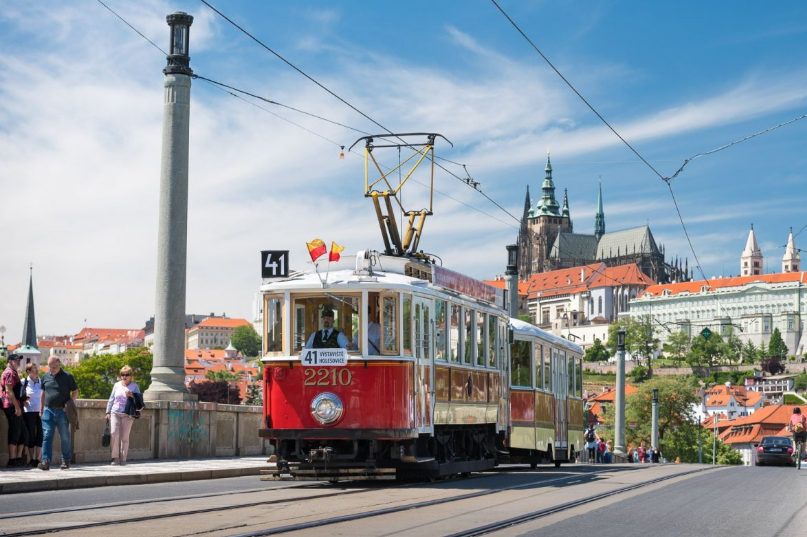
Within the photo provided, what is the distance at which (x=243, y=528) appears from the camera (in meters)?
10.3

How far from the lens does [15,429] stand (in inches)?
727

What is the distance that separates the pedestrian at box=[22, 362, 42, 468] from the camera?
18719 mm

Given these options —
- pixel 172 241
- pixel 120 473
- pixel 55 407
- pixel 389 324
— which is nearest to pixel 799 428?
pixel 172 241

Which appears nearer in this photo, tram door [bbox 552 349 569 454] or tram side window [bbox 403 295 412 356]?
tram side window [bbox 403 295 412 356]

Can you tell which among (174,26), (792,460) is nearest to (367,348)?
(174,26)

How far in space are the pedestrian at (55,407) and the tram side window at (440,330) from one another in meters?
5.58

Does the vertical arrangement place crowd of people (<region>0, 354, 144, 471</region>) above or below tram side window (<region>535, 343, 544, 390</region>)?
below

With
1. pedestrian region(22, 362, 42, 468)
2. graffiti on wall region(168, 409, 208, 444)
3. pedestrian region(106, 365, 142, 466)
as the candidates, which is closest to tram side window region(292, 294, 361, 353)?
pedestrian region(106, 365, 142, 466)

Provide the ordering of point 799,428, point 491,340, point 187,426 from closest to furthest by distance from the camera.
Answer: point 491,340 < point 187,426 < point 799,428

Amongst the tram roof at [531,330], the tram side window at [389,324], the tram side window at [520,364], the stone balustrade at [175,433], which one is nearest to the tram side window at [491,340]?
the tram side window at [520,364]

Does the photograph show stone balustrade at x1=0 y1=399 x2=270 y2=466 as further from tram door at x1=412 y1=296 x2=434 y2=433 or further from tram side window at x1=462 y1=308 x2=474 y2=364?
tram side window at x1=462 y1=308 x2=474 y2=364

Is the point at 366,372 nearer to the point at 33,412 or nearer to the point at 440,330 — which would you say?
the point at 440,330

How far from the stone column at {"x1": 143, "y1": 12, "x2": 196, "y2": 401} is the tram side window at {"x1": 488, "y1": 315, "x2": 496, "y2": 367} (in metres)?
7.44

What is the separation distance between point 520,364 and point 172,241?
771 centimetres
